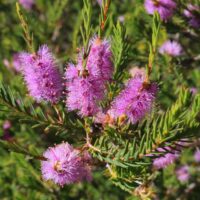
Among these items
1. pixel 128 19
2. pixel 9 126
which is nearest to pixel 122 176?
pixel 128 19

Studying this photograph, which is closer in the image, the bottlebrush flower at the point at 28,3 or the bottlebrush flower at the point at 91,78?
the bottlebrush flower at the point at 91,78

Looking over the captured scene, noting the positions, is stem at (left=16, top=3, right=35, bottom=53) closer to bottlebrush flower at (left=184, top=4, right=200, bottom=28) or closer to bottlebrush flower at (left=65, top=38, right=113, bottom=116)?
bottlebrush flower at (left=65, top=38, right=113, bottom=116)

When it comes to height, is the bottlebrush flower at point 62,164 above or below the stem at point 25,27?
below

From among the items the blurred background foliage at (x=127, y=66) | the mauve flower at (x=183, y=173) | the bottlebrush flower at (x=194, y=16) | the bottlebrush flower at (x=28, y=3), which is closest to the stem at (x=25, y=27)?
the blurred background foliage at (x=127, y=66)

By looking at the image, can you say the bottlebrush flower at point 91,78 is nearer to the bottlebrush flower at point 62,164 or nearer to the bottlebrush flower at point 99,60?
the bottlebrush flower at point 99,60

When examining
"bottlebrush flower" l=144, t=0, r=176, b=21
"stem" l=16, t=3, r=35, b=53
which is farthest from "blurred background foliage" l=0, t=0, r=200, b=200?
"stem" l=16, t=3, r=35, b=53

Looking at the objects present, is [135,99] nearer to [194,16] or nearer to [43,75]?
[43,75]

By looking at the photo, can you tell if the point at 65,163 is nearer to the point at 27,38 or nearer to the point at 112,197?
the point at 27,38
